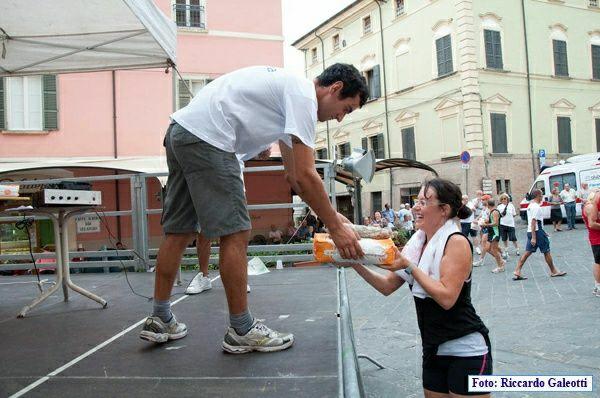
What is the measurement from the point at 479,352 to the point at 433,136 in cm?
2371

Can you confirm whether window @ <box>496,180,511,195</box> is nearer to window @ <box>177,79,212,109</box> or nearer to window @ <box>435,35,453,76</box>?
window @ <box>435,35,453,76</box>

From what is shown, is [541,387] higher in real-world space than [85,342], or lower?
lower

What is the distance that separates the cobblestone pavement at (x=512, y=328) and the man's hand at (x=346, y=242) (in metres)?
2.46

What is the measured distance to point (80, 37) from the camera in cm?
484

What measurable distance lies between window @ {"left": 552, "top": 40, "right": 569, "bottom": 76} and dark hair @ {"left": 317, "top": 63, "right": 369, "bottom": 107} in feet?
86.0

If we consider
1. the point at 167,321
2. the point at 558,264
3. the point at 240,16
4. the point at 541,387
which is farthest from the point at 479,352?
the point at 240,16

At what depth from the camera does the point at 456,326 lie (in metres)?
2.17

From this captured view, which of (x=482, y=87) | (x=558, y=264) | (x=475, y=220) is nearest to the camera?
(x=558, y=264)

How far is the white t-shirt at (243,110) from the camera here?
2.33m

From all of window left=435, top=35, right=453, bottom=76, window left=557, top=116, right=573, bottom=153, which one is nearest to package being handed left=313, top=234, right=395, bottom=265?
window left=435, top=35, right=453, bottom=76

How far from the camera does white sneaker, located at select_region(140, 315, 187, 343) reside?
8.06ft

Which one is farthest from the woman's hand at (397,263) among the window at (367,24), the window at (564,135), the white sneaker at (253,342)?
the window at (367,24)

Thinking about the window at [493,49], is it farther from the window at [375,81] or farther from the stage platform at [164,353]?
the stage platform at [164,353]

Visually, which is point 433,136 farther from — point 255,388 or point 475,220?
point 255,388
